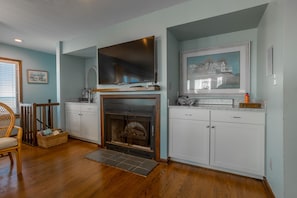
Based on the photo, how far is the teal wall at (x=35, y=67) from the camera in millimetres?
3898

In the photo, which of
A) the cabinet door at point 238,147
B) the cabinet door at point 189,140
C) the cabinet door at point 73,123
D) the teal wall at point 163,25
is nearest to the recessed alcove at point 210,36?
the teal wall at point 163,25

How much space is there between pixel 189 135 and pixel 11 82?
474 cm

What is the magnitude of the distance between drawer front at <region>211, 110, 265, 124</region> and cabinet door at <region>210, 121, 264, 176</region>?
0.05 meters

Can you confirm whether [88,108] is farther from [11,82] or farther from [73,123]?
[11,82]

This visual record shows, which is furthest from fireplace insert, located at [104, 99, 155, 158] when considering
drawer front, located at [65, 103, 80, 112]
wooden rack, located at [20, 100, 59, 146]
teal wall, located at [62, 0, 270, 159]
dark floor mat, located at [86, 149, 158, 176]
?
wooden rack, located at [20, 100, 59, 146]

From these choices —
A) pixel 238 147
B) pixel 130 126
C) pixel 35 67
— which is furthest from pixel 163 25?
pixel 35 67

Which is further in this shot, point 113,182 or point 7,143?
point 7,143

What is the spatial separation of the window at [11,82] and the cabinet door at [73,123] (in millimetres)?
1578

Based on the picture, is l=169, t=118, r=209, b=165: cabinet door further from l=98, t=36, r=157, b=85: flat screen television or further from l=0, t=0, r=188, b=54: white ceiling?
l=0, t=0, r=188, b=54: white ceiling

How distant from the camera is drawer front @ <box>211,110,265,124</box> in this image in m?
1.84

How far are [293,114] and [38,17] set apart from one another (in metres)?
3.74

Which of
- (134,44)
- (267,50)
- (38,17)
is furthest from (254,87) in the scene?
(38,17)

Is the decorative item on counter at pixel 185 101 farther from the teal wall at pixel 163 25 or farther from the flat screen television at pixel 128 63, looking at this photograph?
the flat screen television at pixel 128 63

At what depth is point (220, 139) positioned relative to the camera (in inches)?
80.7
